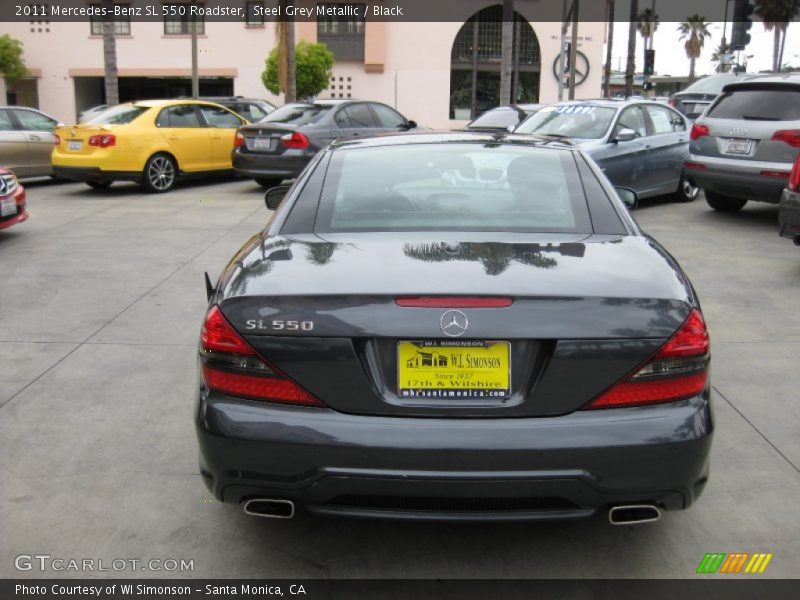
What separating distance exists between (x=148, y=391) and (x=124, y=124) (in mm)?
9890

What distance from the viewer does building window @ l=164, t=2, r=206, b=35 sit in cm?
4178

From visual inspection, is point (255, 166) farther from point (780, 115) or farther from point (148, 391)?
point (148, 391)

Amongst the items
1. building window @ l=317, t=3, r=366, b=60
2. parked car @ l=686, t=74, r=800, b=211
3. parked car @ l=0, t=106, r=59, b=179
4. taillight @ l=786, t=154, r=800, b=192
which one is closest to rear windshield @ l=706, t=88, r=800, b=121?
parked car @ l=686, t=74, r=800, b=211

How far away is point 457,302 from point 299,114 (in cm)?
1235

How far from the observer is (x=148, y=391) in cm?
516

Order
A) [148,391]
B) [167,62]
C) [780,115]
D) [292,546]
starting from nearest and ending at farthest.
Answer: [292,546], [148,391], [780,115], [167,62]

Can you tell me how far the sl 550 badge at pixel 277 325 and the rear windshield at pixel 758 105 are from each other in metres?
8.80

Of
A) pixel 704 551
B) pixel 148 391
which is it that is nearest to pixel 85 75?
pixel 148 391

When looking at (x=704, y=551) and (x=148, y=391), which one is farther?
(x=148, y=391)

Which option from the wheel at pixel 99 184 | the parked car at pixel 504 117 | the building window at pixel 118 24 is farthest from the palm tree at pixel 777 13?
the wheel at pixel 99 184

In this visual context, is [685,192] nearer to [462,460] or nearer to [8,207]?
[8,207]

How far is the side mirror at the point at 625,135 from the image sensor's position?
11.3 meters

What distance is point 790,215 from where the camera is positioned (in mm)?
7809

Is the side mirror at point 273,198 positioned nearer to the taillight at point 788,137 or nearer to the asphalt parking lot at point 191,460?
the asphalt parking lot at point 191,460
